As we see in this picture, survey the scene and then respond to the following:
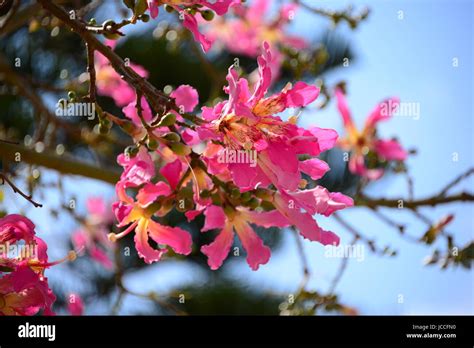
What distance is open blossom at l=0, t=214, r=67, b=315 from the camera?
0.94 metres

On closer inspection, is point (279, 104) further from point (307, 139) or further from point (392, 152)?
point (392, 152)

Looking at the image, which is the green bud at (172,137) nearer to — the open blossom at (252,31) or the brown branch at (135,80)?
the brown branch at (135,80)

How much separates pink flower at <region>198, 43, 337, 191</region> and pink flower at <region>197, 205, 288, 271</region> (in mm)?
133

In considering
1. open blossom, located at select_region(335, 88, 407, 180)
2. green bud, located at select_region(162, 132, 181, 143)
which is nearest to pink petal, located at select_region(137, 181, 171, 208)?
green bud, located at select_region(162, 132, 181, 143)

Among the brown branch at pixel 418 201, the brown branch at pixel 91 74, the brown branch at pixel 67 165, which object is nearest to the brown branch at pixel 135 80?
the brown branch at pixel 91 74

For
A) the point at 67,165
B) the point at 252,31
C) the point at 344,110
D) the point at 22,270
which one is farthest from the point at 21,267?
the point at 252,31

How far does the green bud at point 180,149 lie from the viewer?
872 mm

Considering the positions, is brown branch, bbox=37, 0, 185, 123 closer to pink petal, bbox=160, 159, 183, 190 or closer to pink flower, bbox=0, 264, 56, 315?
pink petal, bbox=160, 159, 183, 190

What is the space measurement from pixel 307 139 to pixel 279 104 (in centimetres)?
6

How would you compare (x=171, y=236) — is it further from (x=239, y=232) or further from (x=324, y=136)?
(x=324, y=136)

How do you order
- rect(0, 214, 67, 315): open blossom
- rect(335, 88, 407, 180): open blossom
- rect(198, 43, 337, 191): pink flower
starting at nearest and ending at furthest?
rect(198, 43, 337, 191): pink flower
rect(0, 214, 67, 315): open blossom
rect(335, 88, 407, 180): open blossom

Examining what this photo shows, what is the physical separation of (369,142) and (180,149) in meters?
1.27

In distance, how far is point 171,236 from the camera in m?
1.00

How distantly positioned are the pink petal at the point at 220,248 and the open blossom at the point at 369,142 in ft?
3.03
